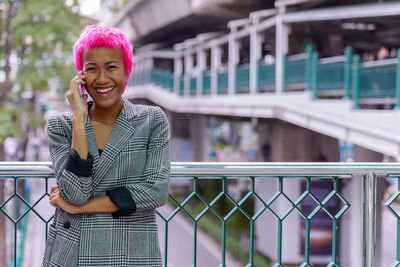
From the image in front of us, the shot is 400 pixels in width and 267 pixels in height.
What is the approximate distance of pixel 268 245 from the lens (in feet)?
67.3

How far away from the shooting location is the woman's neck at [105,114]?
2621mm

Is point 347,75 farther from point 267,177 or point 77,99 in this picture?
point 77,99

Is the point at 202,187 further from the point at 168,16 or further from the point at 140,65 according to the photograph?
the point at 140,65

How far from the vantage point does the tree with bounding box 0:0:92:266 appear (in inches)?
576

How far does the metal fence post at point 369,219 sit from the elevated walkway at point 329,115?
606 centimetres

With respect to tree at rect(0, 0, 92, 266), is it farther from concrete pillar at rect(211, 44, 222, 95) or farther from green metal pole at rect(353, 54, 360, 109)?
green metal pole at rect(353, 54, 360, 109)

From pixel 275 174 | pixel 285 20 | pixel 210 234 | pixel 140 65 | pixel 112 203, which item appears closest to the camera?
pixel 112 203

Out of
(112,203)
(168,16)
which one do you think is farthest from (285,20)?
(168,16)

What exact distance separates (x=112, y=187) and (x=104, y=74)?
0.50m

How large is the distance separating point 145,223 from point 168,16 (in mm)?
28674

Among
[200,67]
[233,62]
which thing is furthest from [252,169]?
[200,67]

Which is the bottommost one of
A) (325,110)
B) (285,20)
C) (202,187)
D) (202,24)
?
(202,187)

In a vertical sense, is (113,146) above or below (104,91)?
below

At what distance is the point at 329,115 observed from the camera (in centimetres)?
1192
